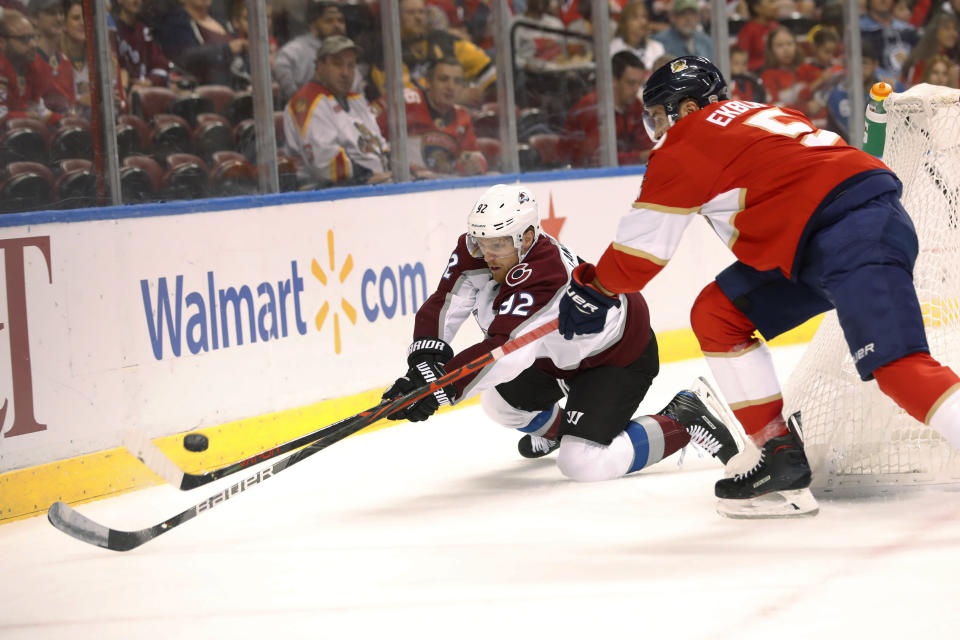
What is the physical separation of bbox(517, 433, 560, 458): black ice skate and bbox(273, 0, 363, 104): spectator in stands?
1727mm

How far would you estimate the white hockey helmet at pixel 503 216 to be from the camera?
10.2 feet

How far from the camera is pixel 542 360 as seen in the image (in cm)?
343

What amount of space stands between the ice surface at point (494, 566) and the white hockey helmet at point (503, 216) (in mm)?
736

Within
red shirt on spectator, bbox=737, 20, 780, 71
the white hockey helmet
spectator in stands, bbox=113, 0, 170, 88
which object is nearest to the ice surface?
the white hockey helmet

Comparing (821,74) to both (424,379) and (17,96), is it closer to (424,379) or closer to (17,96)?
(424,379)

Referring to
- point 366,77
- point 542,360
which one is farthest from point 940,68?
point 542,360

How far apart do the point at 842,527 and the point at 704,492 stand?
51cm

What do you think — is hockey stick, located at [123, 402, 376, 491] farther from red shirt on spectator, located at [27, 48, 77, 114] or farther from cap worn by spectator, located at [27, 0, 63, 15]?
cap worn by spectator, located at [27, 0, 63, 15]

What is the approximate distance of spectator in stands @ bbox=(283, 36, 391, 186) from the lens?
450 centimetres

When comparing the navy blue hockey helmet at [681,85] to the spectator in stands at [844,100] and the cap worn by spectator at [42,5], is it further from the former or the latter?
the spectator in stands at [844,100]

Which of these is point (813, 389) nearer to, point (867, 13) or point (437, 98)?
point (437, 98)

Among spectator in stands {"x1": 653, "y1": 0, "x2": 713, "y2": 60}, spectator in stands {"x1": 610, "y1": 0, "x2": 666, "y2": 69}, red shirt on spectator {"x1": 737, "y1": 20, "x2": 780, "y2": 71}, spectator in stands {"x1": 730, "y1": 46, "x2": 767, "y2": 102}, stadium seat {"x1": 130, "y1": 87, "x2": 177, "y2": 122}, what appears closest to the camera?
stadium seat {"x1": 130, "y1": 87, "x2": 177, "y2": 122}

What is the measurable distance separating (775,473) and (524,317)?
30.8 inches

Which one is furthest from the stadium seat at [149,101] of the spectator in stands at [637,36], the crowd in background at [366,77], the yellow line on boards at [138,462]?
the spectator in stands at [637,36]
